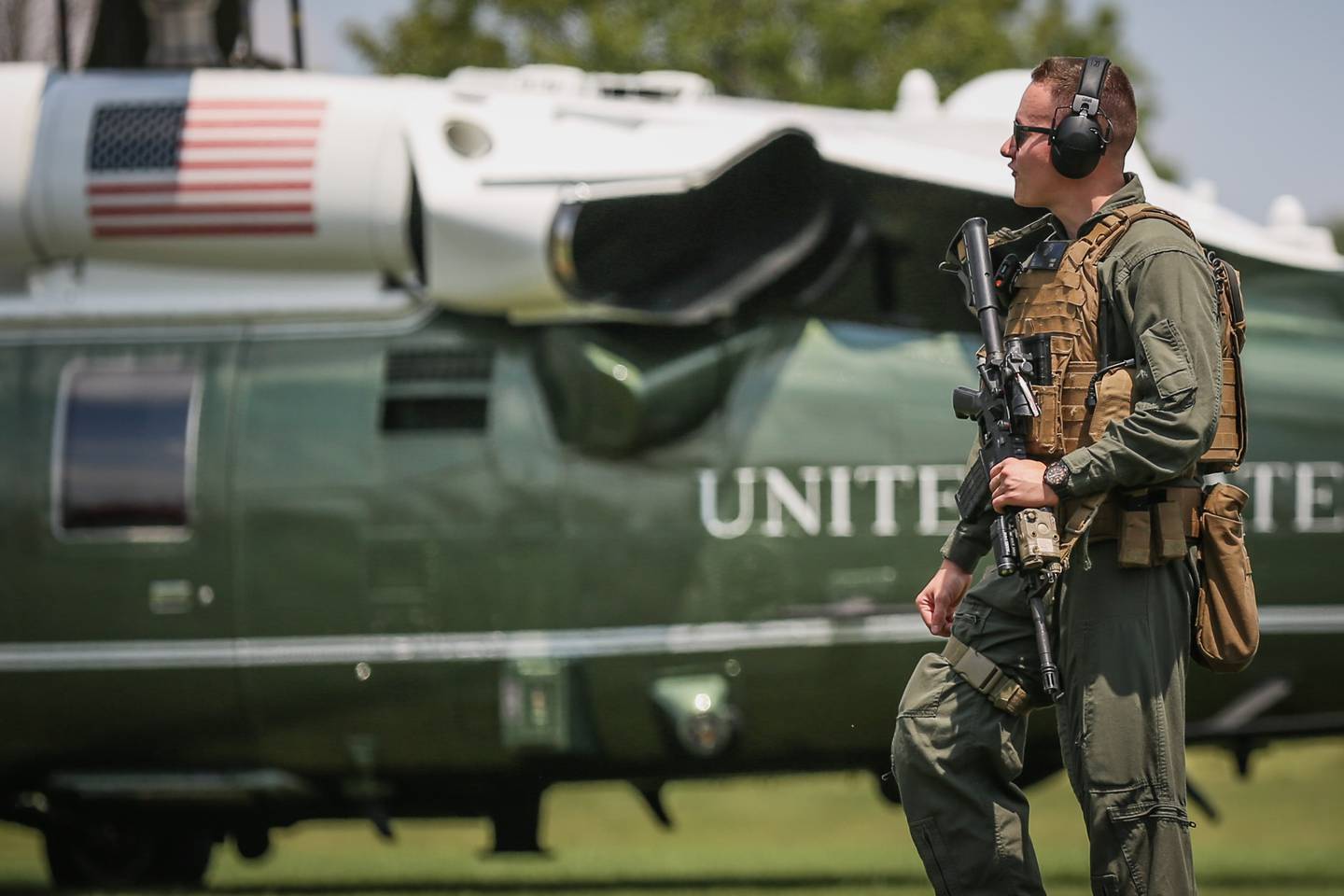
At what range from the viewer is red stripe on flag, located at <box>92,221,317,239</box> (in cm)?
698

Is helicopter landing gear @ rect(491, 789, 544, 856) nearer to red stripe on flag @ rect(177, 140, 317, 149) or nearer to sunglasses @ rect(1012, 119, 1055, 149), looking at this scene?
red stripe on flag @ rect(177, 140, 317, 149)

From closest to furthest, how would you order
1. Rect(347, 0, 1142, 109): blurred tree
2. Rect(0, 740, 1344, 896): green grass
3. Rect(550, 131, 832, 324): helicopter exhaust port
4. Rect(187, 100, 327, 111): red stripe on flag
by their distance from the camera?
Rect(550, 131, 832, 324): helicopter exhaust port → Rect(187, 100, 327, 111): red stripe on flag → Rect(0, 740, 1344, 896): green grass → Rect(347, 0, 1142, 109): blurred tree

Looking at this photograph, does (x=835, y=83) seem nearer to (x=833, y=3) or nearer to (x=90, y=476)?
(x=833, y=3)

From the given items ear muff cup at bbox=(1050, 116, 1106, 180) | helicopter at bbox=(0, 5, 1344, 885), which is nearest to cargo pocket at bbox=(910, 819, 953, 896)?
ear muff cup at bbox=(1050, 116, 1106, 180)

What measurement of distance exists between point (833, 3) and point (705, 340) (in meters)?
16.4

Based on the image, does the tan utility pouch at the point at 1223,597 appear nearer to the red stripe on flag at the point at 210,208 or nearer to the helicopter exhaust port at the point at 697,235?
the helicopter exhaust port at the point at 697,235

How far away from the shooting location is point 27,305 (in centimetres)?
734

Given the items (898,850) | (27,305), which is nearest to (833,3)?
(898,850)

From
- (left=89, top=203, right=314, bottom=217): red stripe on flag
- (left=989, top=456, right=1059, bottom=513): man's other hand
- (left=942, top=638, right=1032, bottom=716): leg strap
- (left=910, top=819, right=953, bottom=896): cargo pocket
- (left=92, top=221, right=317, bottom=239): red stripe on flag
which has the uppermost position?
(left=89, top=203, right=314, bottom=217): red stripe on flag

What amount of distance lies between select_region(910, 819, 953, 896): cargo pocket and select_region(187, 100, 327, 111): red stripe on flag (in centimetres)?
430

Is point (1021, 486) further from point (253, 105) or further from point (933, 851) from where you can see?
point (253, 105)

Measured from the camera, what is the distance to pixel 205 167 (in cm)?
693

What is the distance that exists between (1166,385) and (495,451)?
392 cm

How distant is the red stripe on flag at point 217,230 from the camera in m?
6.98
